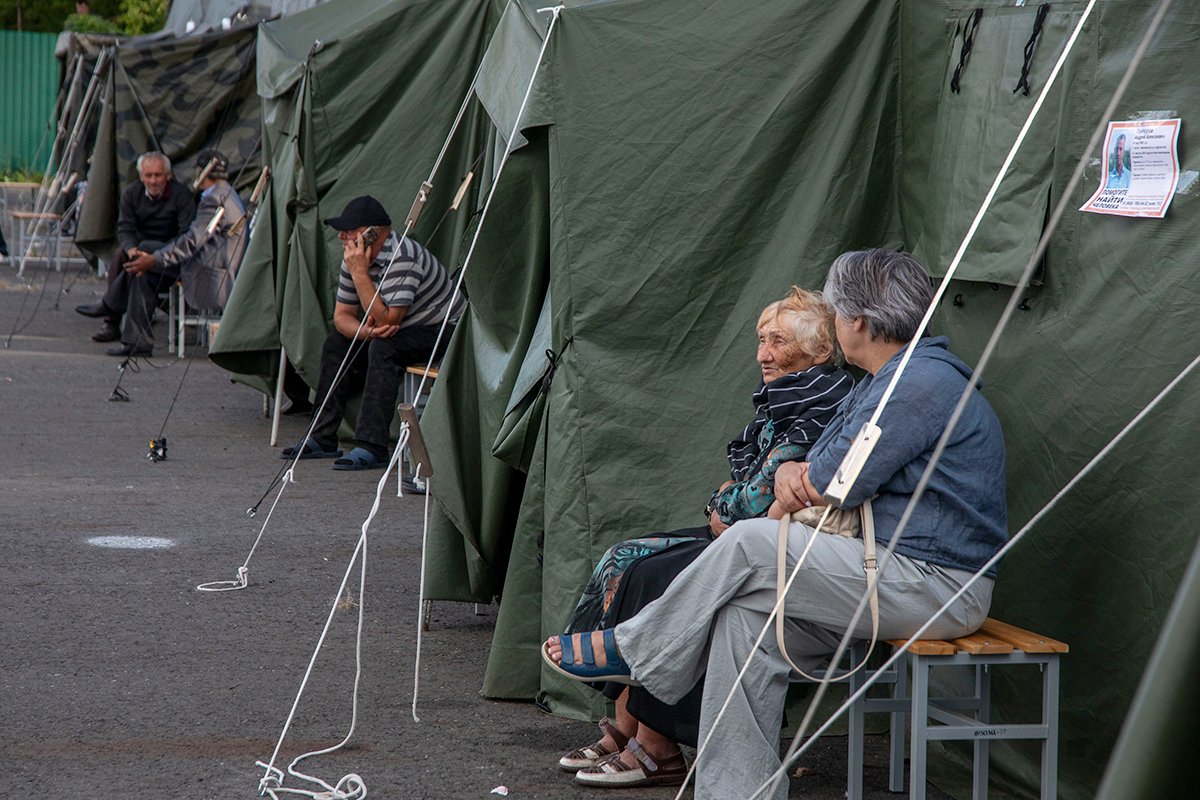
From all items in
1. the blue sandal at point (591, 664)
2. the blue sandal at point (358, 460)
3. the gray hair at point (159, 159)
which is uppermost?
the gray hair at point (159, 159)

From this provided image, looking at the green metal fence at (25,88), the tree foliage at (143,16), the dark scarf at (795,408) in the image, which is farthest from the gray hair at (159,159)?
the green metal fence at (25,88)

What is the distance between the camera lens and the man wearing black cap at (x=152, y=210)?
11422mm

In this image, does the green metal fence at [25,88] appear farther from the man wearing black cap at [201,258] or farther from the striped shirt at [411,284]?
the striped shirt at [411,284]

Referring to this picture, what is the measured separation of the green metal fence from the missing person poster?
850 inches

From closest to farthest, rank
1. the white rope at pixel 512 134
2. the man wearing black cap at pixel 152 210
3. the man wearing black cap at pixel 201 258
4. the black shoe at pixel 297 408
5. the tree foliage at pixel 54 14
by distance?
the white rope at pixel 512 134 → the black shoe at pixel 297 408 → the man wearing black cap at pixel 201 258 → the man wearing black cap at pixel 152 210 → the tree foliage at pixel 54 14

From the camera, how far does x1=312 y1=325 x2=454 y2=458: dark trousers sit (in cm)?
764

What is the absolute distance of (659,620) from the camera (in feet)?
11.0

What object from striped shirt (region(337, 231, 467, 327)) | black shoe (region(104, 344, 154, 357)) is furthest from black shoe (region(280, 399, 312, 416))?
black shoe (region(104, 344, 154, 357))

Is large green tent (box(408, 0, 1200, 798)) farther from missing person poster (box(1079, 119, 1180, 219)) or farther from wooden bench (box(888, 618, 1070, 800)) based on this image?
wooden bench (box(888, 618, 1070, 800))

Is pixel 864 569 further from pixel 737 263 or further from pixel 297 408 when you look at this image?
pixel 297 408

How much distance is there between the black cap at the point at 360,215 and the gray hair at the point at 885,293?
4434 mm

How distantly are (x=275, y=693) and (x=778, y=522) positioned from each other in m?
1.86

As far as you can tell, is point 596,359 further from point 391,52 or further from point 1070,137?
point 391,52

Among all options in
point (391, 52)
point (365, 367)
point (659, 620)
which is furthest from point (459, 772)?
point (391, 52)
